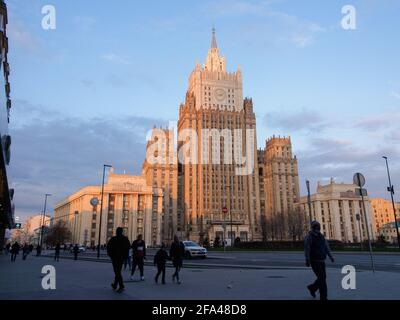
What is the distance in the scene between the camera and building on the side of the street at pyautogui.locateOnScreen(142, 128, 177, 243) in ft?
468

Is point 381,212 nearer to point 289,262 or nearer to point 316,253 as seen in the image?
point 289,262

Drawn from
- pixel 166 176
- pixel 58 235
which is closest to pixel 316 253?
pixel 58 235

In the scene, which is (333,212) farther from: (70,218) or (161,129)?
(70,218)

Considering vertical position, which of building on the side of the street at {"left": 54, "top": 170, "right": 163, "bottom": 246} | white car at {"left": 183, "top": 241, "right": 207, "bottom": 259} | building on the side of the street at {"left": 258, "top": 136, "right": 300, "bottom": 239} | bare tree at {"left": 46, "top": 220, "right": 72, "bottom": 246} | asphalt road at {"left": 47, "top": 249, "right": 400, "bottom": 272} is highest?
building on the side of the street at {"left": 258, "top": 136, "right": 300, "bottom": 239}

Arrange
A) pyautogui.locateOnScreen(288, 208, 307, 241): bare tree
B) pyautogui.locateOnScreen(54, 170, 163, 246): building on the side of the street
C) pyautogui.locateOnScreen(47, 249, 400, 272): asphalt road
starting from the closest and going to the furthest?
pyautogui.locateOnScreen(47, 249, 400, 272): asphalt road
pyautogui.locateOnScreen(288, 208, 307, 241): bare tree
pyautogui.locateOnScreen(54, 170, 163, 246): building on the side of the street

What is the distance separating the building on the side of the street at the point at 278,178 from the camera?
486 feet

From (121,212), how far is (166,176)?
94.8ft

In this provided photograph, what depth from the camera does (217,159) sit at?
135m

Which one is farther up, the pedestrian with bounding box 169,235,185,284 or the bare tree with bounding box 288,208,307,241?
the bare tree with bounding box 288,208,307,241

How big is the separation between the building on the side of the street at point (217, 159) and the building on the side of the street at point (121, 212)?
1370cm

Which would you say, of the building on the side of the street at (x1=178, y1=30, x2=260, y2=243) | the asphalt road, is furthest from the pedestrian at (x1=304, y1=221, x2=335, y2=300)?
the building on the side of the street at (x1=178, y1=30, x2=260, y2=243)

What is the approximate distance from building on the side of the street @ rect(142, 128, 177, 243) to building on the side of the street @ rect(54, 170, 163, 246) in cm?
1149

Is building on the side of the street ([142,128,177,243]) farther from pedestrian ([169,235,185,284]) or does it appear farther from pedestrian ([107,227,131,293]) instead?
pedestrian ([107,227,131,293])

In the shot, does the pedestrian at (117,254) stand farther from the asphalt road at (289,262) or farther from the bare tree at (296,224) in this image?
the bare tree at (296,224)
